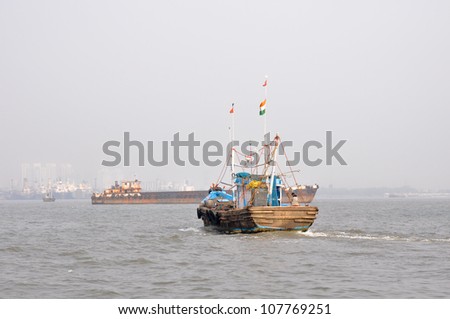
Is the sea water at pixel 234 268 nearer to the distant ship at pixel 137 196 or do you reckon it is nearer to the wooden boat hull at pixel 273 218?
the wooden boat hull at pixel 273 218

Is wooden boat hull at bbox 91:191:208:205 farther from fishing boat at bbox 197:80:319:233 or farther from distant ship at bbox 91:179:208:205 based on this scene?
fishing boat at bbox 197:80:319:233

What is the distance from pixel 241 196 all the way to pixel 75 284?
2399 centimetres

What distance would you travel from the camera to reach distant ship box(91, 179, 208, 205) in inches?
6855

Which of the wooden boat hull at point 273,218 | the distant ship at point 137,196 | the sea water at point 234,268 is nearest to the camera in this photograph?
the sea water at point 234,268

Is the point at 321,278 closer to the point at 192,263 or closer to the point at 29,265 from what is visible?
the point at 192,263

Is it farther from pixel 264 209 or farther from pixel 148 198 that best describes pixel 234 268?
pixel 148 198

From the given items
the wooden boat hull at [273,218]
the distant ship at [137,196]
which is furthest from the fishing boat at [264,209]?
the distant ship at [137,196]

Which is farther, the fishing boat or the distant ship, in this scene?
the distant ship

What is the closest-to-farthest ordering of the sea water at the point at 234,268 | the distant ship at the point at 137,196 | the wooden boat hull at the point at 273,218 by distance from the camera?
the sea water at the point at 234,268, the wooden boat hull at the point at 273,218, the distant ship at the point at 137,196

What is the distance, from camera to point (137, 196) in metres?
182

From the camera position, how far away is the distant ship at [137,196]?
174125mm

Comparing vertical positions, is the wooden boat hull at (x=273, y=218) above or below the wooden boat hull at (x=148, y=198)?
above

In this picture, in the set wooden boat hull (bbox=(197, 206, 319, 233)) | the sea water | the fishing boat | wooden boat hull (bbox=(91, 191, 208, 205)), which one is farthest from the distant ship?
the sea water

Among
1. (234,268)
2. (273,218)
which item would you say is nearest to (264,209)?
(273,218)
